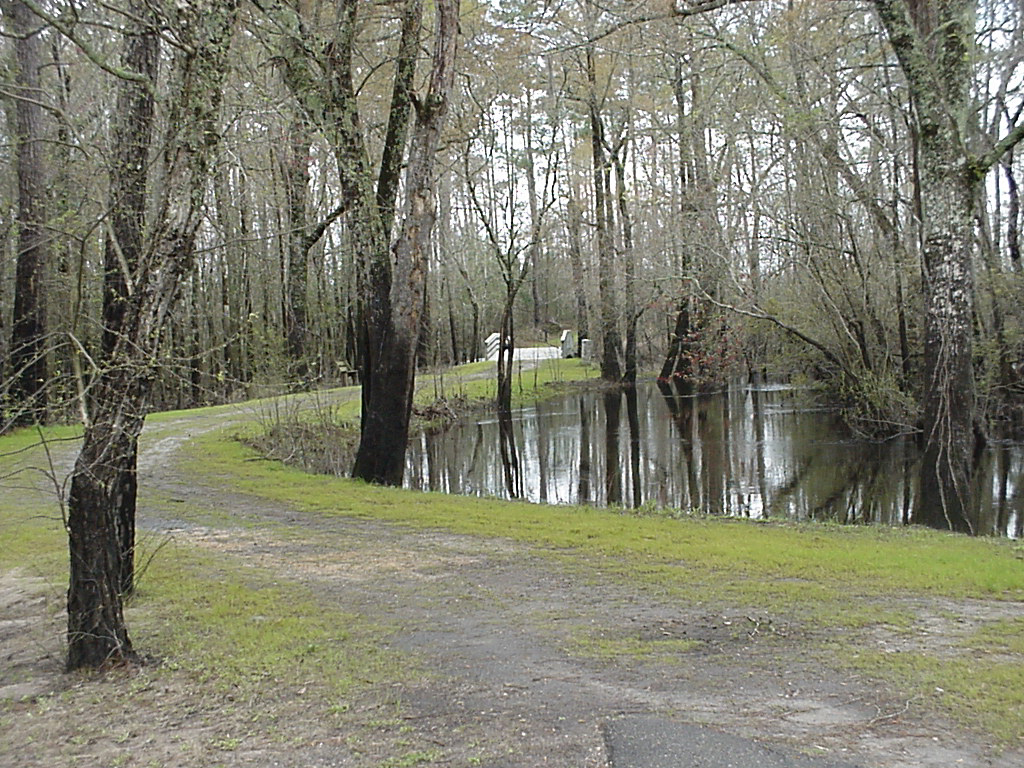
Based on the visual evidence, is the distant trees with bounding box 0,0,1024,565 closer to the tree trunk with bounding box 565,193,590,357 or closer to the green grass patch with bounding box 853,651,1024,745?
the tree trunk with bounding box 565,193,590,357

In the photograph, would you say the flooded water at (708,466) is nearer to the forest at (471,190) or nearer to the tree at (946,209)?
the tree at (946,209)

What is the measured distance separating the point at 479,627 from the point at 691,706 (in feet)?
5.23

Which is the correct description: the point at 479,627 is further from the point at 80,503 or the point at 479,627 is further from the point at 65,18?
the point at 65,18

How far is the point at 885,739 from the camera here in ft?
11.1

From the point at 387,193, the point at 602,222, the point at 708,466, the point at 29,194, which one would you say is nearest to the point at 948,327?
the point at 708,466

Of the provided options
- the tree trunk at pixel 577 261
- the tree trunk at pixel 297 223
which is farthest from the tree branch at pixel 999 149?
the tree trunk at pixel 577 261

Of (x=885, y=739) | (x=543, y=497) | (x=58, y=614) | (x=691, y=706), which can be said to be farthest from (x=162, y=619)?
(x=543, y=497)

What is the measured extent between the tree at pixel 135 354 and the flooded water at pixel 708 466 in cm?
751

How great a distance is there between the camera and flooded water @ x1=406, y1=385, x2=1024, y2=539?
38.7 feet

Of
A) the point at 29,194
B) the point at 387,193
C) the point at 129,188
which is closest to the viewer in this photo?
the point at 129,188

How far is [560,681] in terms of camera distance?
4.12 metres

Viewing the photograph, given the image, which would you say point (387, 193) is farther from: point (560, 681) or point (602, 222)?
point (602, 222)

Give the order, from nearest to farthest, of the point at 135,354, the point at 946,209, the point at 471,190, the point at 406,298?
the point at 135,354
the point at 946,209
the point at 406,298
the point at 471,190

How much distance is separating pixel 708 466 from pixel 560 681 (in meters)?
11.3
